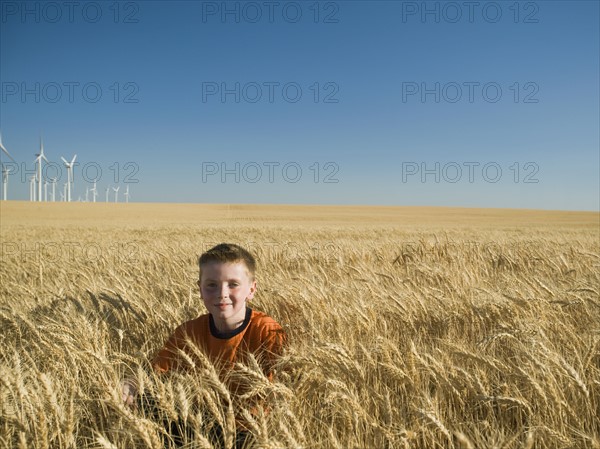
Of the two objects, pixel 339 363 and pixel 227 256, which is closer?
pixel 339 363

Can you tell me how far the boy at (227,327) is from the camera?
2.19 m

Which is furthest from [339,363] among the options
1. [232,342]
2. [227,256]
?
[227,256]

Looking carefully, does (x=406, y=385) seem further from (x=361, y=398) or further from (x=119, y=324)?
(x=119, y=324)

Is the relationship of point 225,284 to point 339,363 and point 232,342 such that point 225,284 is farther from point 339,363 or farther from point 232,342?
point 339,363

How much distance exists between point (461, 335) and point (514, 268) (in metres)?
3.55

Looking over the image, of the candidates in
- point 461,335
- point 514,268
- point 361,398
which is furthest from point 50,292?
point 514,268

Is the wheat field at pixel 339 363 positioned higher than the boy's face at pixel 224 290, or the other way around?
the boy's face at pixel 224 290

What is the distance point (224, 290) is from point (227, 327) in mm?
289

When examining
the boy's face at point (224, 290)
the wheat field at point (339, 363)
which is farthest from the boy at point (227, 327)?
the wheat field at point (339, 363)

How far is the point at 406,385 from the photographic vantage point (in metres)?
1.90

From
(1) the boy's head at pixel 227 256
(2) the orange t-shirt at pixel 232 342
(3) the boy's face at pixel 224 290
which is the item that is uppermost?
(1) the boy's head at pixel 227 256

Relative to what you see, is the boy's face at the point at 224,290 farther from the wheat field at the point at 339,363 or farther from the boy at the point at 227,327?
the wheat field at the point at 339,363

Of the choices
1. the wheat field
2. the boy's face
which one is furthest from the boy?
the wheat field

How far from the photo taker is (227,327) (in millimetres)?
2326
